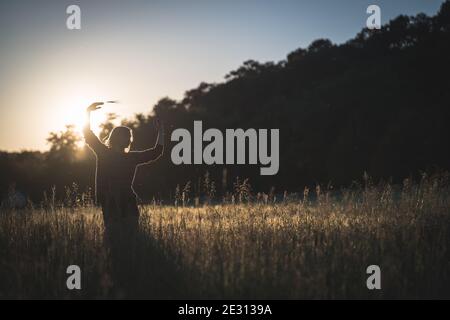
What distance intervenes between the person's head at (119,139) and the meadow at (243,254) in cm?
103

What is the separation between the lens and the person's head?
20.6 ft

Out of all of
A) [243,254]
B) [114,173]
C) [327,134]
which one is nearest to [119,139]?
[114,173]

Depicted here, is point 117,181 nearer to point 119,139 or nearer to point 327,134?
point 119,139

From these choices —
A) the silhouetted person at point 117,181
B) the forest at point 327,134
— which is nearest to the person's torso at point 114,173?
the silhouetted person at point 117,181

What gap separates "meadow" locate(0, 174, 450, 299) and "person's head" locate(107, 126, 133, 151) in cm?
103

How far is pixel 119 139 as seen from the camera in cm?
629

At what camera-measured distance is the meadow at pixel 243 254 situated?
5.00 m

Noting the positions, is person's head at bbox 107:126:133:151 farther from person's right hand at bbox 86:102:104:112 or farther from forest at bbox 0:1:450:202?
forest at bbox 0:1:450:202

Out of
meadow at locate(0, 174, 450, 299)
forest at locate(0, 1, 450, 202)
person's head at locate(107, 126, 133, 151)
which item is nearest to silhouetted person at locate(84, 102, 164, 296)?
person's head at locate(107, 126, 133, 151)

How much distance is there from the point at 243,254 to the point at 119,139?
6.92ft

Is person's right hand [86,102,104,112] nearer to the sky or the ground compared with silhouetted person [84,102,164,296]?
nearer to the sky

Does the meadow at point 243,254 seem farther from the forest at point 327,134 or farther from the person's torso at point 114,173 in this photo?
the forest at point 327,134
